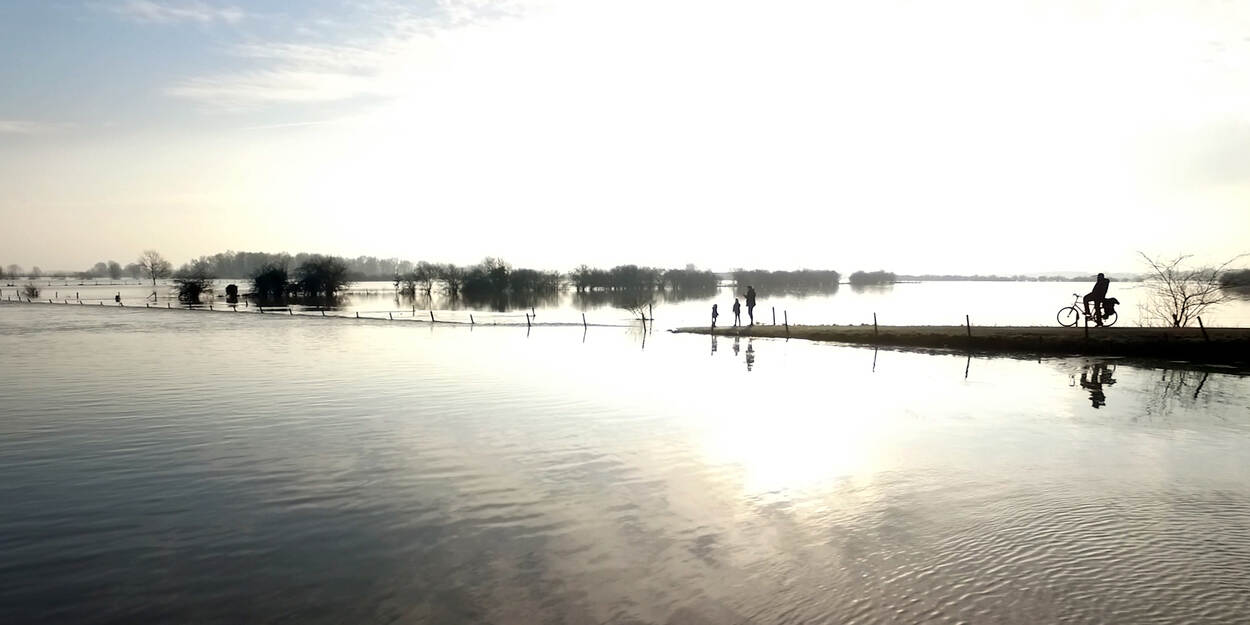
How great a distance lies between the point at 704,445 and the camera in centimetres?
1631

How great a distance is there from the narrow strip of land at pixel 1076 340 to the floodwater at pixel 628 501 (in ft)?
18.6

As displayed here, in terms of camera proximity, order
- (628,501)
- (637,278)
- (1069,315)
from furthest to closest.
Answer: (637,278) → (1069,315) → (628,501)

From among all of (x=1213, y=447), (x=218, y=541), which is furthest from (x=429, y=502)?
(x=1213, y=447)

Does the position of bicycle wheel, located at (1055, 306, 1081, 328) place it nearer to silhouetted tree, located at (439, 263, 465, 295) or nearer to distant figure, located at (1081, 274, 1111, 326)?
distant figure, located at (1081, 274, 1111, 326)

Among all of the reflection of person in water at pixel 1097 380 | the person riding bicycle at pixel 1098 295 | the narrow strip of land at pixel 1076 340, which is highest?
the person riding bicycle at pixel 1098 295

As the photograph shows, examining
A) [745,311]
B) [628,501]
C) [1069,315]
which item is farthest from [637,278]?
[628,501]

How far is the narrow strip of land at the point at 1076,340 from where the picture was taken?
101 ft

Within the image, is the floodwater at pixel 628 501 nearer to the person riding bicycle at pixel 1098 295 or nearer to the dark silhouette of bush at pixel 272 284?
the person riding bicycle at pixel 1098 295

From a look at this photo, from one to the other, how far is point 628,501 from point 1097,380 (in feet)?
73.1

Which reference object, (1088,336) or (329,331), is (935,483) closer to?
(1088,336)

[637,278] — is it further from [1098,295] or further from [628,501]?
[628,501]

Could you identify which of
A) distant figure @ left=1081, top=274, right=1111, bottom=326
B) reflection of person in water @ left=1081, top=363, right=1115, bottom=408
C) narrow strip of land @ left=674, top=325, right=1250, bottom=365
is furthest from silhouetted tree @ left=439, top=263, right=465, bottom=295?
reflection of person in water @ left=1081, top=363, right=1115, bottom=408

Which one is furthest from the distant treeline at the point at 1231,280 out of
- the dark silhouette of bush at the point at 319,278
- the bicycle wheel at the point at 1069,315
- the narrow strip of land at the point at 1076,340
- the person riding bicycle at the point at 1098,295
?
the dark silhouette of bush at the point at 319,278

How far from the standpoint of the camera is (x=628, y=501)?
40.0ft
